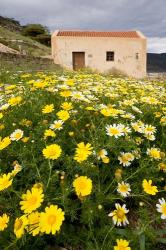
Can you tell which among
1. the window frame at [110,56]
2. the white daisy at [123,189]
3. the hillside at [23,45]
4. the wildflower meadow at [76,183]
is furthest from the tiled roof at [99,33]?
the white daisy at [123,189]

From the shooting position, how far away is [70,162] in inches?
75.9

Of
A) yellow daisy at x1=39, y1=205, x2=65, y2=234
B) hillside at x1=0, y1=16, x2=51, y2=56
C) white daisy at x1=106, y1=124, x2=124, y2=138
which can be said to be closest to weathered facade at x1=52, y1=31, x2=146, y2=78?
hillside at x1=0, y1=16, x2=51, y2=56

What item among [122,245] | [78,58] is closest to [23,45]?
[78,58]

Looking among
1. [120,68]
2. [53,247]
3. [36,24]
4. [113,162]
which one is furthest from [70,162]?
[36,24]

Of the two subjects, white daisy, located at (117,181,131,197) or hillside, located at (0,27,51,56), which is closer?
white daisy, located at (117,181,131,197)

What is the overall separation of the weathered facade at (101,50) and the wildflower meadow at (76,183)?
21.3 meters

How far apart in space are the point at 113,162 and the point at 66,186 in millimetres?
534

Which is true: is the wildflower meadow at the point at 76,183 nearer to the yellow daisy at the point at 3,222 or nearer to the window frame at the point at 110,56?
the yellow daisy at the point at 3,222

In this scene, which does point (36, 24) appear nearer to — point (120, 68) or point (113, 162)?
point (120, 68)

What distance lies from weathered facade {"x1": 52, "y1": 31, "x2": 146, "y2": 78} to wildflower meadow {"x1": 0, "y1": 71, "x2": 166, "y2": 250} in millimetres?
21335

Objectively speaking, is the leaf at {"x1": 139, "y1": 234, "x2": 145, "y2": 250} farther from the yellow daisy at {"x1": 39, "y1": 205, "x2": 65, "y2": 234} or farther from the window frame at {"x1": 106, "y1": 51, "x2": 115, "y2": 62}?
the window frame at {"x1": 106, "y1": 51, "x2": 115, "y2": 62}

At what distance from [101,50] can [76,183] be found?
2342cm

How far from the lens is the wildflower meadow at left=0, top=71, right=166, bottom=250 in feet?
5.19

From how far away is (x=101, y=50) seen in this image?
24078 mm
